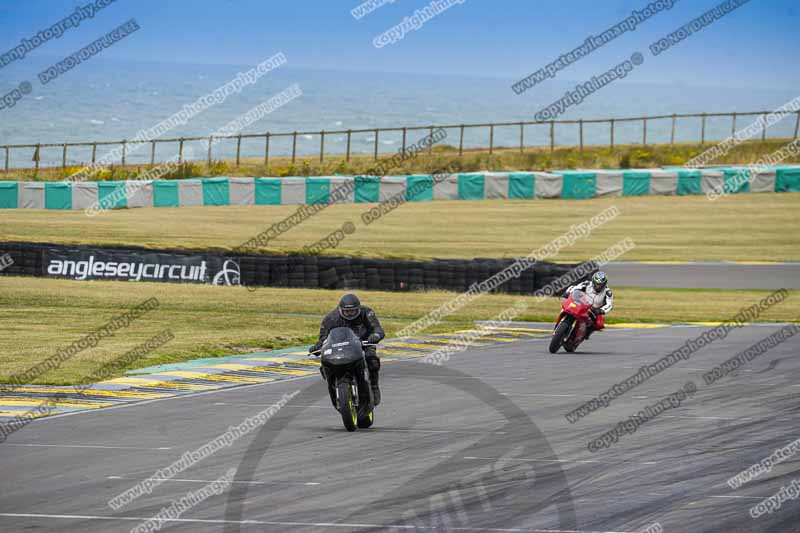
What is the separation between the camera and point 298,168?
6088 cm

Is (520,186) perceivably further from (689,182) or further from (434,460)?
(434,460)

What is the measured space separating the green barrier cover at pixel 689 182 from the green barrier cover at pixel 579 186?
3835 millimetres

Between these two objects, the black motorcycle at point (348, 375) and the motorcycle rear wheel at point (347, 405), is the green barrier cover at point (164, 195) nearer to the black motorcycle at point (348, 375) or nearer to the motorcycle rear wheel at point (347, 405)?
the black motorcycle at point (348, 375)

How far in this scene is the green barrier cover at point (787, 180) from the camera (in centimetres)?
5366

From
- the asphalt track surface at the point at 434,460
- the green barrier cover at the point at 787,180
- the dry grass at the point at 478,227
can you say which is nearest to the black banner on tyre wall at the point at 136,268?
the dry grass at the point at 478,227

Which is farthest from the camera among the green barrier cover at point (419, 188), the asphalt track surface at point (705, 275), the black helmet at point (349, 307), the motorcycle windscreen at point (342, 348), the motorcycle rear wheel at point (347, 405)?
the green barrier cover at point (419, 188)

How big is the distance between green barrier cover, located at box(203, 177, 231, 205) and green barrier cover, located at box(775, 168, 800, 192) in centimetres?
2454

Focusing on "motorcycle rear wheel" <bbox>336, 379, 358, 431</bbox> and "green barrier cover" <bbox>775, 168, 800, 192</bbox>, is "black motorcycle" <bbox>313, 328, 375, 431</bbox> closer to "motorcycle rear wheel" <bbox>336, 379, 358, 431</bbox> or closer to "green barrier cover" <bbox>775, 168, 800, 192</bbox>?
"motorcycle rear wheel" <bbox>336, 379, 358, 431</bbox>

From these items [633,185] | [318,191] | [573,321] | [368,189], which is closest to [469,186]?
[368,189]

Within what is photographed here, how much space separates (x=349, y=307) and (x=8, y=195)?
3680cm

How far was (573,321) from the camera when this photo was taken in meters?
22.0

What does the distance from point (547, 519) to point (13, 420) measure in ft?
26.8

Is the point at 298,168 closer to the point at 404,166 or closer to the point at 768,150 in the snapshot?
the point at 404,166

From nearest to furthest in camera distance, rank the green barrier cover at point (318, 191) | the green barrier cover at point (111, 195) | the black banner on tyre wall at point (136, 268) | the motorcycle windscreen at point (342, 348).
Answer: the motorcycle windscreen at point (342, 348) < the black banner on tyre wall at point (136, 268) < the green barrier cover at point (111, 195) < the green barrier cover at point (318, 191)
